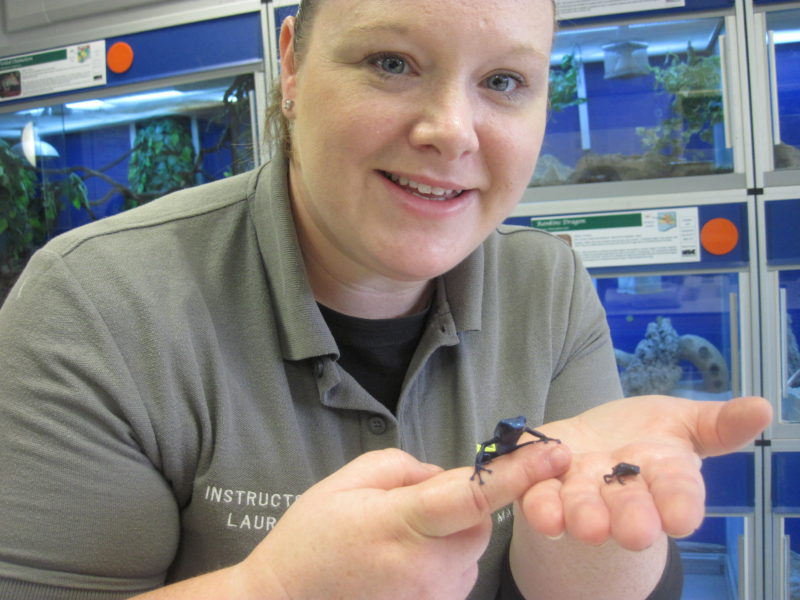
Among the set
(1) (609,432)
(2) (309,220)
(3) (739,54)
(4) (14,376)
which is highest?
(3) (739,54)

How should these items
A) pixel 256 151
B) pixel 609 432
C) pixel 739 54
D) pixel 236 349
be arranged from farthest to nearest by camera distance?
pixel 256 151, pixel 739 54, pixel 236 349, pixel 609 432

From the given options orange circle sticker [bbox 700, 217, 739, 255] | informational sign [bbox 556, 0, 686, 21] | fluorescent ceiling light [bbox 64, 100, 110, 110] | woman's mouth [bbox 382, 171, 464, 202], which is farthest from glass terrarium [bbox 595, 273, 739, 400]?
fluorescent ceiling light [bbox 64, 100, 110, 110]

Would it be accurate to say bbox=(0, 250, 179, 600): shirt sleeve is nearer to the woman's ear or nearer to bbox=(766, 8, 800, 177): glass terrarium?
the woman's ear

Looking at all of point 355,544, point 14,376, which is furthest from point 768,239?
A: point 14,376

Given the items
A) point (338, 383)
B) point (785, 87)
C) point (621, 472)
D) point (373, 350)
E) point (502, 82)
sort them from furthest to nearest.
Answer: point (785, 87) → point (373, 350) → point (338, 383) → point (502, 82) → point (621, 472)

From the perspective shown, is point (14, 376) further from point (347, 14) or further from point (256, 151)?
point (256, 151)

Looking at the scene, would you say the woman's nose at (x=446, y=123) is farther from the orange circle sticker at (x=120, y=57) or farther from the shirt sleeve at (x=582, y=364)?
the orange circle sticker at (x=120, y=57)

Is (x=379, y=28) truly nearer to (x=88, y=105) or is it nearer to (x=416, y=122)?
(x=416, y=122)

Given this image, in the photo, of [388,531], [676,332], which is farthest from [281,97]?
[676,332]
